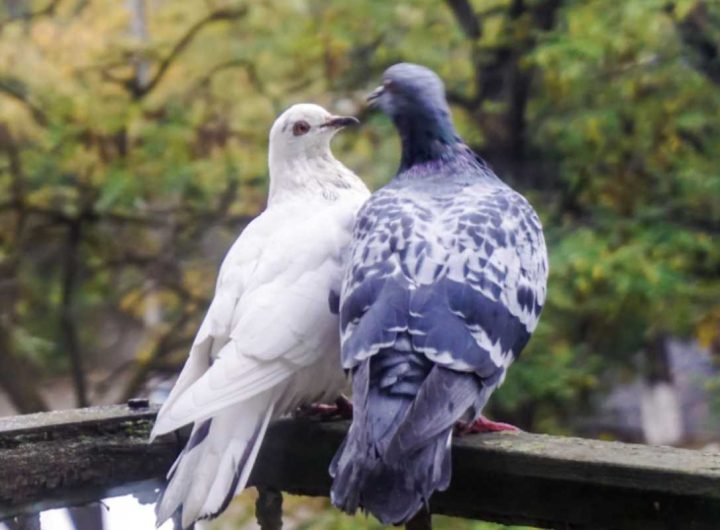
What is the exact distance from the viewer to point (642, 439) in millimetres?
12438

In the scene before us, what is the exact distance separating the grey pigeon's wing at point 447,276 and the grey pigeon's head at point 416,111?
6.4 inches

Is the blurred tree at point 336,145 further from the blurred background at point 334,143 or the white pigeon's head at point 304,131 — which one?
the white pigeon's head at point 304,131

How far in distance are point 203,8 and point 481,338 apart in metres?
4.77

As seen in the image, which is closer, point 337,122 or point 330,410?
point 330,410

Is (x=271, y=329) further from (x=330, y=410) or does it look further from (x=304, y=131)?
(x=304, y=131)

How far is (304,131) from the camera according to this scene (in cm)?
300

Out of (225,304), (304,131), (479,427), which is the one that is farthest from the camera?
(304,131)

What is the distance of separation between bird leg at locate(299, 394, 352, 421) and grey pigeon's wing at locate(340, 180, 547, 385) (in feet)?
0.71

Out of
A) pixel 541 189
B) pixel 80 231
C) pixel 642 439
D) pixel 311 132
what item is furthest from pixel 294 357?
pixel 642 439

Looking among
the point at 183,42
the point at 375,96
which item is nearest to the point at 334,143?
the point at 183,42

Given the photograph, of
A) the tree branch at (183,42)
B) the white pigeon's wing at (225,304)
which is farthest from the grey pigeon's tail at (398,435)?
the tree branch at (183,42)

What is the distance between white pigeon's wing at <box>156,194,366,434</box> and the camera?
1.94 meters

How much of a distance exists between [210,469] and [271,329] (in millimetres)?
481

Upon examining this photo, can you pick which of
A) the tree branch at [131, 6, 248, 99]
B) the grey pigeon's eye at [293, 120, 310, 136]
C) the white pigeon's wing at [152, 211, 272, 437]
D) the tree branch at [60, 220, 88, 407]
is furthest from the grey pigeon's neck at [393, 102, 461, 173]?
the tree branch at [60, 220, 88, 407]
